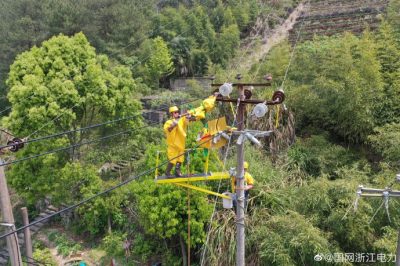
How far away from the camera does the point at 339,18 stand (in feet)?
61.1

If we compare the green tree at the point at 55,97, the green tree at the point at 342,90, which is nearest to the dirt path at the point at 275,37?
the green tree at the point at 342,90

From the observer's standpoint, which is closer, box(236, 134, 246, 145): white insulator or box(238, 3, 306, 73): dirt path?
box(236, 134, 246, 145): white insulator

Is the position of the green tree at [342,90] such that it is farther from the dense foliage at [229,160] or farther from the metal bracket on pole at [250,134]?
the metal bracket on pole at [250,134]

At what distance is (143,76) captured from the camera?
17.3 meters

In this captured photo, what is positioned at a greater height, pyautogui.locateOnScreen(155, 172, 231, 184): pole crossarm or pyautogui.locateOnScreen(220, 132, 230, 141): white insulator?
pyautogui.locateOnScreen(220, 132, 230, 141): white insulator

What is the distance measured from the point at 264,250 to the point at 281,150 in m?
3.62

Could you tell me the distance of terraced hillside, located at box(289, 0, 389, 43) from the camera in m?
17.1

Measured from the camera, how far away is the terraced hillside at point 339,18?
1714 centimetres

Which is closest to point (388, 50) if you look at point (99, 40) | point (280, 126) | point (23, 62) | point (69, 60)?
point (280, 126)

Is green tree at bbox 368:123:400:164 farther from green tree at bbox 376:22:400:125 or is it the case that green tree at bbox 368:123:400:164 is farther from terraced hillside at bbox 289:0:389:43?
terraced hillside at bbox 289:0:389:43

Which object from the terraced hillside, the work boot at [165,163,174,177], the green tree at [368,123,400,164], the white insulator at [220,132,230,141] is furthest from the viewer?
the terraced hillside

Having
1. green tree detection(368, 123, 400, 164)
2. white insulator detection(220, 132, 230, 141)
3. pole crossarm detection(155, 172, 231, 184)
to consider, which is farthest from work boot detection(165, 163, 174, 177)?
green tree detection(368, 123, 400, 164)

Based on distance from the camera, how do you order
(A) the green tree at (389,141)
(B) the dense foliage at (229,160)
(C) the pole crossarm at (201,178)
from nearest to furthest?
(C) the pole crossarm at (201,178) → (B) the dense foliage at (229,160) → (A) the green tree at (389,141)

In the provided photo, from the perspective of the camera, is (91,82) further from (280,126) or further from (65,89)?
(280,126)
